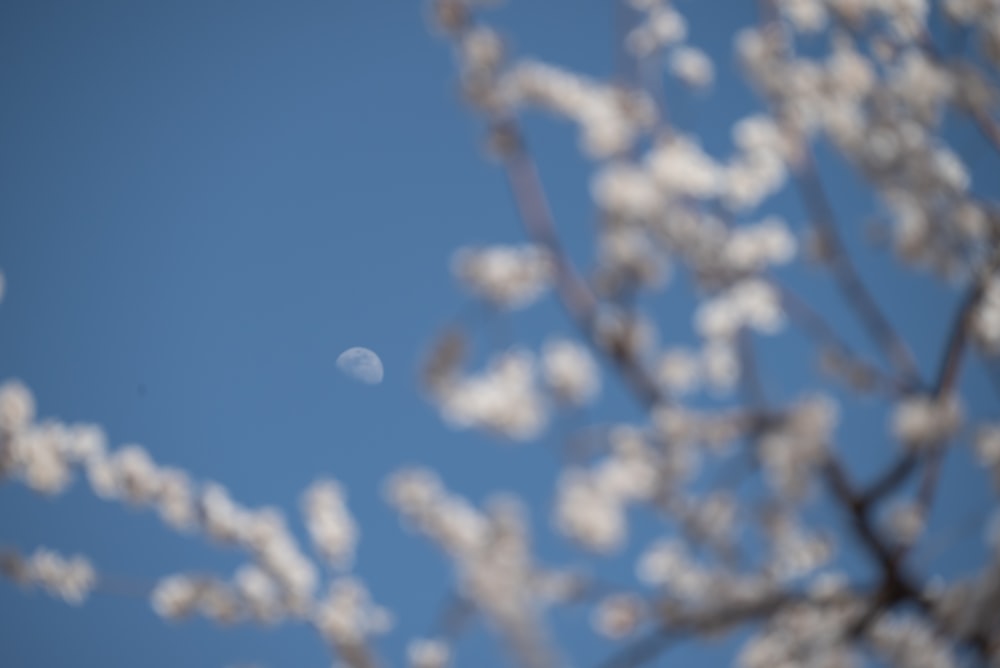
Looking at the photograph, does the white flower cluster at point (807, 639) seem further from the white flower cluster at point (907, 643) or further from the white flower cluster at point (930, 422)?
the white flower cluster at point (930, 422)

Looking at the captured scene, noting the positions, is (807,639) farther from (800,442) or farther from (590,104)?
(590,104)

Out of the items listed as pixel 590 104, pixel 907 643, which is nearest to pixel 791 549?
pixel 907 643

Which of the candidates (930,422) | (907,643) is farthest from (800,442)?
(907,643)

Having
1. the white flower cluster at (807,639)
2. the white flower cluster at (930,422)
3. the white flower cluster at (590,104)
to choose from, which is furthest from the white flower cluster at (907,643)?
the white flower cluster at (590,104)

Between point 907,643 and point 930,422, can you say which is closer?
point 930,422

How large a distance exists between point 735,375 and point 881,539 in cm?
86

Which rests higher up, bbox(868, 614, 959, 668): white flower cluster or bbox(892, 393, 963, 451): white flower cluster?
bbox(892, 393, 963, 451): white flower cluster

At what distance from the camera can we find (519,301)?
2688mm

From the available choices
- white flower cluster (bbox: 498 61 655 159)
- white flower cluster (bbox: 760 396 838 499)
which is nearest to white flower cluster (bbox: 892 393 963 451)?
white flower cluster (bbox: 760 396 838 499)

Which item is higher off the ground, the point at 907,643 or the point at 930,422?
the point at 930,422

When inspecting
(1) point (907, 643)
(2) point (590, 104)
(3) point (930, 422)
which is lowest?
(1) point (907, 643)

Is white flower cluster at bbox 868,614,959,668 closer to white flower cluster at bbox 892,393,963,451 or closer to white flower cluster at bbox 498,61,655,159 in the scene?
white flower cluster at bbox 892,393,963,451

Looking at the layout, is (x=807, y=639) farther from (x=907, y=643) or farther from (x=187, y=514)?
(x=187, y=514)

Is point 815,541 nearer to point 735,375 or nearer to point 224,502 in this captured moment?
point 735,375
